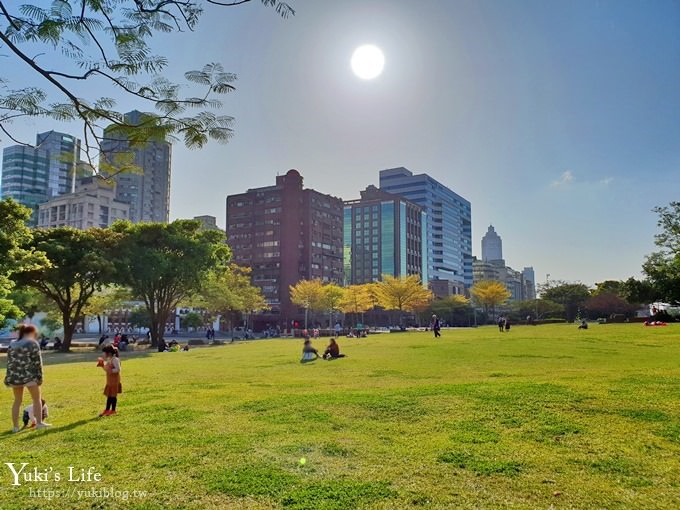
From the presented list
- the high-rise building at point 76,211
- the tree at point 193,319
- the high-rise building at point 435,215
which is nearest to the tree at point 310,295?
the tree at point 193,319

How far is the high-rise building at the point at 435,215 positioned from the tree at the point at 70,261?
152593 millimetres

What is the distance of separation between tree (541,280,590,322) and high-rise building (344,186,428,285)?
217 feet

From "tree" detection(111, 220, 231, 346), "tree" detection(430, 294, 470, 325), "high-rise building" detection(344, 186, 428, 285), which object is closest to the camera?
"tree" detection(111, 220, 231, 346)

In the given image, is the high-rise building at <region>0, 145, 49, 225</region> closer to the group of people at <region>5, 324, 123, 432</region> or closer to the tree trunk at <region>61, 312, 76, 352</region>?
the group of people at <region>5, 324, 123, 432</region>

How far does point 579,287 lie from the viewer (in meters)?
93.4

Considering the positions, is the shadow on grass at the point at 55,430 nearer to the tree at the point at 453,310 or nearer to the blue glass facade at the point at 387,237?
the tree at the point at 453,310

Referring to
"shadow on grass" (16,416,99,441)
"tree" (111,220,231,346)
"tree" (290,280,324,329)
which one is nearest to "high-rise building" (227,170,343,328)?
"tree" (290,280,324,329)

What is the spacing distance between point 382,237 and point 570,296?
7775cm

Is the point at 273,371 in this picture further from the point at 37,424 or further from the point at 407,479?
the point at 407,479

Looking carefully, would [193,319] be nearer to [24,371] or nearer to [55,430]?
[24,371]

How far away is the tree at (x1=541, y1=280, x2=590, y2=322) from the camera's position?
92.1 metres

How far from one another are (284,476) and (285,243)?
113m

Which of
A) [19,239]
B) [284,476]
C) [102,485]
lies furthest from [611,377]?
[19,239]

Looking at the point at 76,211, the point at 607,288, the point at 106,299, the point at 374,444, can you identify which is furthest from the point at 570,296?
the point at 76,211
